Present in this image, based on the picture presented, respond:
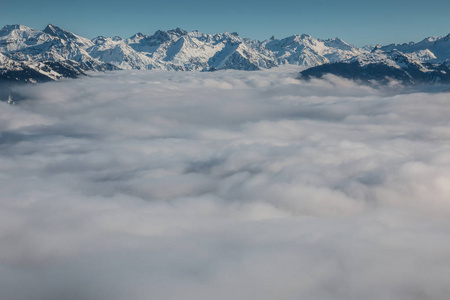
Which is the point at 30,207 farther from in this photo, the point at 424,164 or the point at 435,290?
the point at 424,164

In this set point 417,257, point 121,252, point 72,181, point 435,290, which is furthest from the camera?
point 72,181

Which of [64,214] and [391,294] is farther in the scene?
[64,214]

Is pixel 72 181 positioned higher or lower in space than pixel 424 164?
lower

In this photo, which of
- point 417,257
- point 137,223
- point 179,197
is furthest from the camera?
point 179,197

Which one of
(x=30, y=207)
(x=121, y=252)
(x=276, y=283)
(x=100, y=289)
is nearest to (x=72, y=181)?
(x=30, y=207)

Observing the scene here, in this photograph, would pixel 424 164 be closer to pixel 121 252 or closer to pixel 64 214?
pixel 121 252

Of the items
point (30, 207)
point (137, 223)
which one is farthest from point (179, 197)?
point (30, 207)

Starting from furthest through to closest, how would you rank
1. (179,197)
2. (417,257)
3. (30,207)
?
(179,197) → (30,207) → (417,257)

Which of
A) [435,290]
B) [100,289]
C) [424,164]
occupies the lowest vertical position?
[100,289]

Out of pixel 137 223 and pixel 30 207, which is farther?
pixel 30 207
